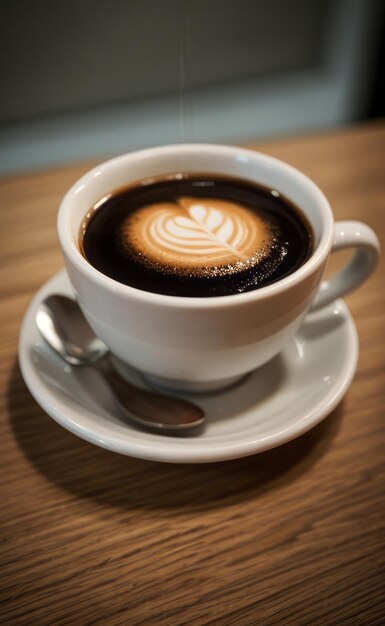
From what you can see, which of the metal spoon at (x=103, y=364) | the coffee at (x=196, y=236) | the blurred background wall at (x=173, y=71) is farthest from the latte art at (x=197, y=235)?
the blurred background wall at (x=173, y=71)

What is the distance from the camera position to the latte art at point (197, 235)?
694 mm

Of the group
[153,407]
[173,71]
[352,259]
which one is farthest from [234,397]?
[173,71]

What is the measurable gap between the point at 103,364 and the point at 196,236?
0.19 meters

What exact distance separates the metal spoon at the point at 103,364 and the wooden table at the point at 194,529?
0.05m

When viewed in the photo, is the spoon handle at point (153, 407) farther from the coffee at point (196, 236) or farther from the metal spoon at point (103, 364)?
the coffee at point (196, 236)

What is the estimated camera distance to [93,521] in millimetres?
592

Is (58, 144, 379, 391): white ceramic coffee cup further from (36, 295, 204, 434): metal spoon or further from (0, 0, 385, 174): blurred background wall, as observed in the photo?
(0, 0, 385, 174): blurred background wall

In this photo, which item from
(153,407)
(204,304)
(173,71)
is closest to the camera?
(204,304)

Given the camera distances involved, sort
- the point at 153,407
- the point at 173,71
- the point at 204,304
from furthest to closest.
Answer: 1. the point at 173,71
2. the point at 153,407
3. the point at 204,304

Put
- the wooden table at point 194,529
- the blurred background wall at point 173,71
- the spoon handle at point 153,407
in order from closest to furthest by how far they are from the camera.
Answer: the wooden table at point 194,529 < the spoon handle at point 153,407 < the blurred background wall at point 173,71

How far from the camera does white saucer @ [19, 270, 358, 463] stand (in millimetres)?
582

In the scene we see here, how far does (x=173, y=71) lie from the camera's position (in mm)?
1868

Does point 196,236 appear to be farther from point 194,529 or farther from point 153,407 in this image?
point 194,529

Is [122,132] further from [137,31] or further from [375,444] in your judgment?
[375,444]
